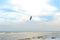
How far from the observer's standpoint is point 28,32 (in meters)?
7.36

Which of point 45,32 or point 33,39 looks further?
point 45,32

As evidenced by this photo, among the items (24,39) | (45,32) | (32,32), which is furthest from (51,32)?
(24,39)

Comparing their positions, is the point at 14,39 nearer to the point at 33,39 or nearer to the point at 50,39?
the point at 33,39

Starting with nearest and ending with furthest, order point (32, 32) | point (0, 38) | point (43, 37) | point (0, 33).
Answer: point (0, 38), point (43, 37), point (0, 33), point (32, 32)

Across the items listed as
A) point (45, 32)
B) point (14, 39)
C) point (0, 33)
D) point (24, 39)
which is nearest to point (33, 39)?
point (24, 39)

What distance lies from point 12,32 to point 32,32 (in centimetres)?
110

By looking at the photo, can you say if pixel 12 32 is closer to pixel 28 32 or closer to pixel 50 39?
pixel 28 32

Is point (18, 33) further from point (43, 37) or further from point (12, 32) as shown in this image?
point (43, 37)

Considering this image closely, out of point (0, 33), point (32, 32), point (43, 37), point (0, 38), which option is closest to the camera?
point (0, 38)

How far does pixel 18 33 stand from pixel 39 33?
3.78 ft

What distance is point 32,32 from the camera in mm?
7332

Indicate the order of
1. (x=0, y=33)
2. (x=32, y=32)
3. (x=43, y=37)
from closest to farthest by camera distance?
(x=43, y=37) < (x=0, y=33) < (x=32, y=32)

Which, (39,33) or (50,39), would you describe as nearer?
(50,39)

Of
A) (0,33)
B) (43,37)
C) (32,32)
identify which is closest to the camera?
(43,37)
